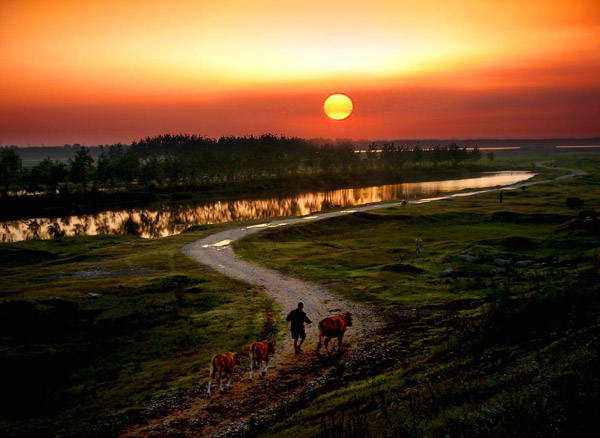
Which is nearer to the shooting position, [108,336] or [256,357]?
[256,357]

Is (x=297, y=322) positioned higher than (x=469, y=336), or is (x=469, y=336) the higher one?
(x=297, y=322)

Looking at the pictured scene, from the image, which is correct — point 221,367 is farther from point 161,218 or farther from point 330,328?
point 161,218

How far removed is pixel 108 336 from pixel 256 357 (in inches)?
486

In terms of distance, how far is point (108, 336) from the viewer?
27016 mm

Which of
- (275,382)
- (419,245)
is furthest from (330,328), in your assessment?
(419,245)

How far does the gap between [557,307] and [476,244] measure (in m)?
34.9

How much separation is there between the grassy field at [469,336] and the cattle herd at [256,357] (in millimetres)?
3241

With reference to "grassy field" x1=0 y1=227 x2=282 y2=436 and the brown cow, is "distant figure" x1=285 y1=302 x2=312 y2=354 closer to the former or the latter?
the brown cow

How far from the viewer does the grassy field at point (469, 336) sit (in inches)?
457

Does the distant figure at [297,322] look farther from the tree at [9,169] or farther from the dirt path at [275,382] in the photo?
the tree at [9,169]

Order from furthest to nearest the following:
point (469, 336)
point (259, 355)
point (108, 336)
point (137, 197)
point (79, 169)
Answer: point (137, 197) < point (79, 169) < point (108, 336) < point (259, 355) < point (469, 336)

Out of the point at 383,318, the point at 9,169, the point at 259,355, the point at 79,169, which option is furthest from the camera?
the point at 79,169

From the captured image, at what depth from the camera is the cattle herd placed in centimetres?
1916

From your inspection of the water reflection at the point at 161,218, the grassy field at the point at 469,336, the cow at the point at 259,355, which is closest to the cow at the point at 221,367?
the cow at the point at 259,355
